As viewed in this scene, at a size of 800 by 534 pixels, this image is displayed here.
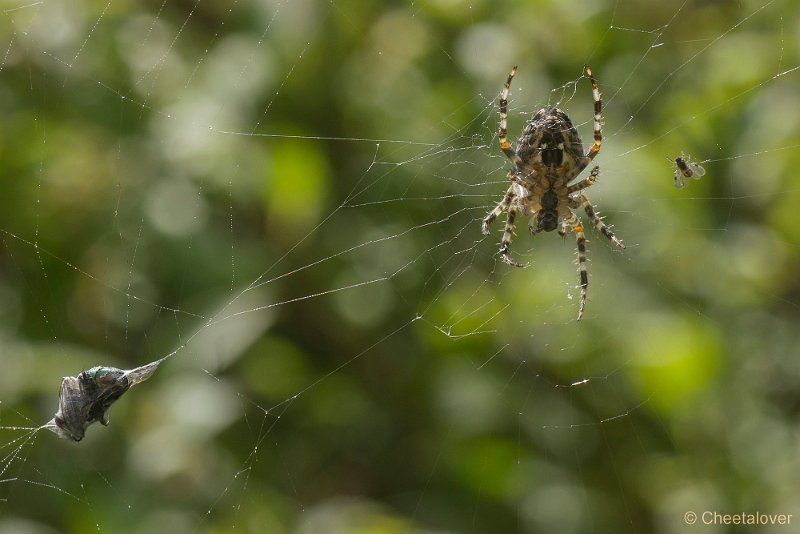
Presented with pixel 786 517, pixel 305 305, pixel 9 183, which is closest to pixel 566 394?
pixel 786 517

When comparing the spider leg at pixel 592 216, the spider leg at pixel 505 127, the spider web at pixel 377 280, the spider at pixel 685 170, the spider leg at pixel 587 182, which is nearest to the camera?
the spider web at pixel 377 280

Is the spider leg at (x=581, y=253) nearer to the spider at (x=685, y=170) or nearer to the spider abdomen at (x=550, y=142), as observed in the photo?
the spider abdomen at (x=550, y=142)

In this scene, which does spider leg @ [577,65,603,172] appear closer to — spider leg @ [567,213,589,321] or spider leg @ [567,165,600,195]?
spider leg @ [567,165,600,195]

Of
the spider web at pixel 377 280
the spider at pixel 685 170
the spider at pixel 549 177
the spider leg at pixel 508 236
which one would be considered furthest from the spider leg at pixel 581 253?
the spider at pixel 685 170

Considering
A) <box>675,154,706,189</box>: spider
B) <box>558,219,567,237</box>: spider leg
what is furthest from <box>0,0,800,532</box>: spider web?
<box>558,219,567,237</box>: spider leg

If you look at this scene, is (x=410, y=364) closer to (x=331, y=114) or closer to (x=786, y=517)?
(x=331, y=114)

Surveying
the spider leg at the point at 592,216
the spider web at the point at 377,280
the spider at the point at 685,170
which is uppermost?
the spider at the point at 685,170

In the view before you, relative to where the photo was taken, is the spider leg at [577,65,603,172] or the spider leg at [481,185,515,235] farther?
the spider leg at [481,185,515,235]
